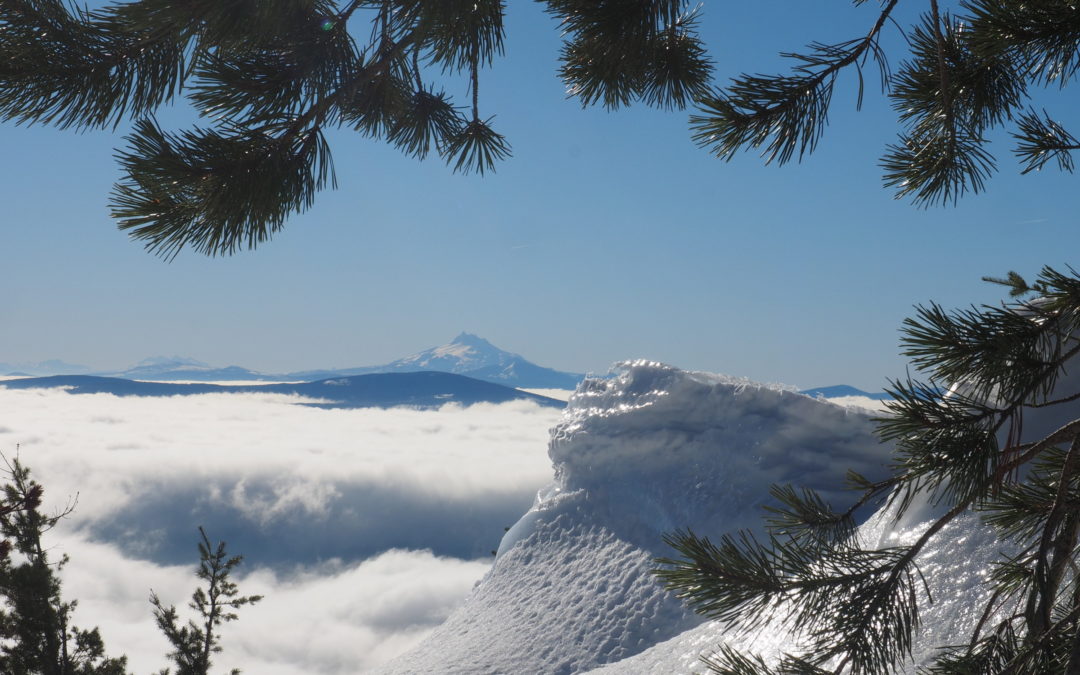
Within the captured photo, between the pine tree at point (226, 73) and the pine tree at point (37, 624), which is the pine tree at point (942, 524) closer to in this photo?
the pine tree at point (226, 73)

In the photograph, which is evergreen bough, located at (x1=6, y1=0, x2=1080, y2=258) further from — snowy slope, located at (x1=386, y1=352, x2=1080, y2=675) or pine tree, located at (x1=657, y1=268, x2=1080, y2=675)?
snowy slope, located at (x1=386, y1=352, x2=1080, y2=675)

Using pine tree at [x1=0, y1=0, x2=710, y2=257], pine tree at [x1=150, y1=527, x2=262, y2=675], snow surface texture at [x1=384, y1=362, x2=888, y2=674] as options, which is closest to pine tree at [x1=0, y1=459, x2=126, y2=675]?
pine tree at [x1=150, y1=527, x2=262, y2=675]

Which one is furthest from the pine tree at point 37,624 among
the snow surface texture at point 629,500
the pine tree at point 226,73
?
the pine tree at point 226,73

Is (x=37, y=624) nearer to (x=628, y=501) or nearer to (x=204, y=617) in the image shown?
(x=204, y=617)

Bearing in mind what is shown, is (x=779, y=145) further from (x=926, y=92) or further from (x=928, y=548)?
(x=928, y=548)

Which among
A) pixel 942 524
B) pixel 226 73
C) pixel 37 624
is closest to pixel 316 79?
pixel 226 73

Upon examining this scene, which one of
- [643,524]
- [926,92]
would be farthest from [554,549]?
[926,92]
